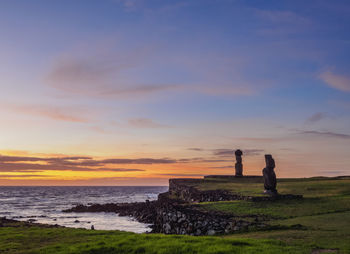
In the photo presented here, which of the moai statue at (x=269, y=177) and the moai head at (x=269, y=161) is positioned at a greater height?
the moai head at (x=269, y=161)

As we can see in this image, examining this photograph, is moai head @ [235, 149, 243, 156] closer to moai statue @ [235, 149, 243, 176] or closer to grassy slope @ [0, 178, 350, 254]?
moai statue @ [235, 149, 243, 176]

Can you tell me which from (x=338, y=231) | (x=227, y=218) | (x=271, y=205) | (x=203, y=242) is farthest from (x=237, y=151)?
(x=203, y=242)

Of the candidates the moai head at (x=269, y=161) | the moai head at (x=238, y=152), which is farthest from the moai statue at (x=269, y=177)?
the moai head at (x=238, y=152)

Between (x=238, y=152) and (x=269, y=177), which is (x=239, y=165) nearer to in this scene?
(x=238, y=152)

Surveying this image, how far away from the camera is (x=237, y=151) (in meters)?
74.2

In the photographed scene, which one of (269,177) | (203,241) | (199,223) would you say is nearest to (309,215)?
(199,223)

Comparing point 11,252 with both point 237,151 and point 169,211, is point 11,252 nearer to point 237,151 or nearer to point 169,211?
point 169,211

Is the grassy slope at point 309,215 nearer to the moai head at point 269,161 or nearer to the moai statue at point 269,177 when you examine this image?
the moai statue at point 269,177

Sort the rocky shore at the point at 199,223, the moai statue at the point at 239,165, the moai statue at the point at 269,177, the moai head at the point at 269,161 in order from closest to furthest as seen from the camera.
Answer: the rocky shore at the point at 199,223, the moai statue at the point at 269,177, the moai head at the point at 269,161, the moai statue at the point at 239,165

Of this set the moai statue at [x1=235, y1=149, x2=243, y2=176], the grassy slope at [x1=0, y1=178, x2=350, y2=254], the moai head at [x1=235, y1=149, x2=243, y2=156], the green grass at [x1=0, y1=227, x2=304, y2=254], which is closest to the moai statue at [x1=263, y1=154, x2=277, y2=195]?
the grassy slope at [x1=0, y1=178, x2=350, y2=254]

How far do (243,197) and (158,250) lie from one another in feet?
93.9

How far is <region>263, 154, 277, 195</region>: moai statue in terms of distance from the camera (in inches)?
1667

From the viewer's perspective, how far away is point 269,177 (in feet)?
140

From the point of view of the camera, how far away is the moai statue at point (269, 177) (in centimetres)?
4234
